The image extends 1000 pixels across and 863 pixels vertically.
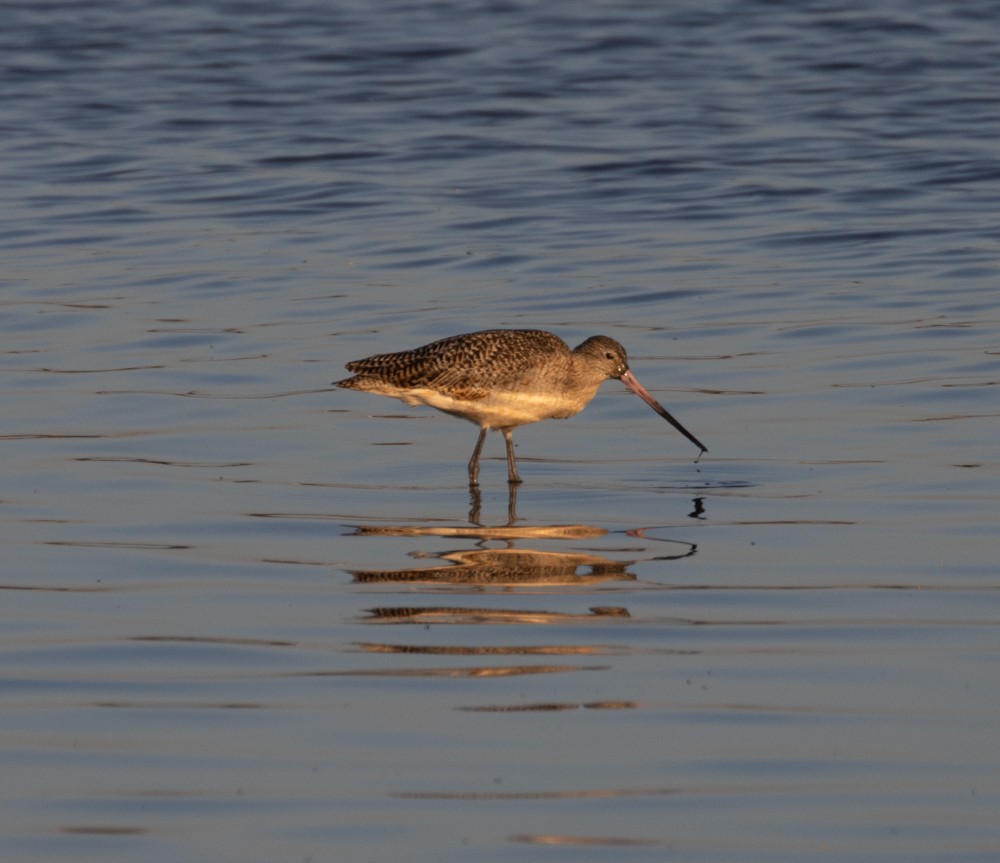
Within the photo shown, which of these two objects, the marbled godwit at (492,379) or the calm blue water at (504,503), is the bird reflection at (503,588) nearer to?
the calm blue water at (504,503)

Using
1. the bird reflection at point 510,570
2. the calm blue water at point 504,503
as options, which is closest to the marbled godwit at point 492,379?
the calm blue water at point 504,503

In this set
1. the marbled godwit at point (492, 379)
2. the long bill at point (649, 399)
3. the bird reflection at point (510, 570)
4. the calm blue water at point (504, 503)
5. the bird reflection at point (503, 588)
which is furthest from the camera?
the long bill at point (649, 399)

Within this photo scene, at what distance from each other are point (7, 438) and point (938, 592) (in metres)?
6.10

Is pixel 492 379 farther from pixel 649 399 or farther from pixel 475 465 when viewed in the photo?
pixel 649 399

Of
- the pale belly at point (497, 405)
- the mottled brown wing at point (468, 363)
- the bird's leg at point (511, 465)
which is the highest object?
the mottled brown wing at point (468, 363)

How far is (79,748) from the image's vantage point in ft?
23.0

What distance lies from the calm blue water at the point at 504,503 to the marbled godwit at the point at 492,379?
0.36 meters

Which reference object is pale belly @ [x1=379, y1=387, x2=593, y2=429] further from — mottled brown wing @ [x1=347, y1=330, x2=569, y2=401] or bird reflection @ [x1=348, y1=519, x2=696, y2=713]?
bird reflection @ [x1=348, y1=519, x2=696, y2=713]

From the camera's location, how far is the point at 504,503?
11.3 m

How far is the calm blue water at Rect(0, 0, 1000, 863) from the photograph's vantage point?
6668 mm

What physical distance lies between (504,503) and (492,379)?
3.33ft

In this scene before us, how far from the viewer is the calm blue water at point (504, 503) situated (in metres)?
6.67

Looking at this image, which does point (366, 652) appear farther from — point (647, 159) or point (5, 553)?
Result: point (647, 159)

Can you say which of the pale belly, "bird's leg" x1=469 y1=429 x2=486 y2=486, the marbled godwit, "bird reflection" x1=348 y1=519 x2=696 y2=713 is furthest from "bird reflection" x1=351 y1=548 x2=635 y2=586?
the pale belly
